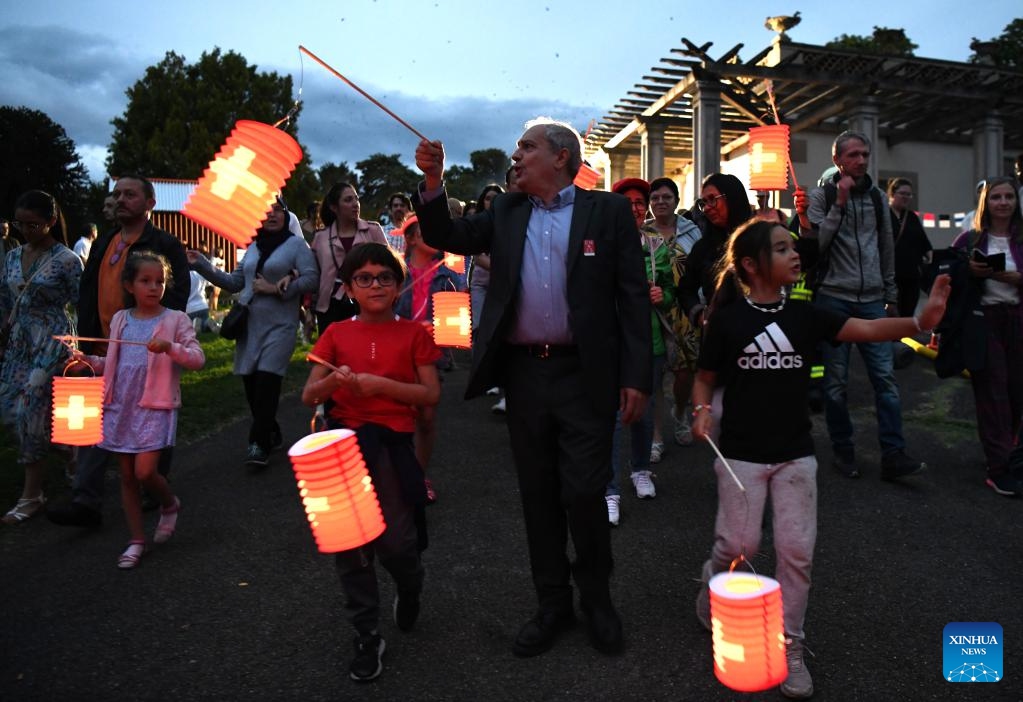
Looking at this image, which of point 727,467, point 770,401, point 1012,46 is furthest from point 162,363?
point 1012,46

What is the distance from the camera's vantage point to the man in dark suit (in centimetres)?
351

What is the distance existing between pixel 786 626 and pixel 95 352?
15.9 ft

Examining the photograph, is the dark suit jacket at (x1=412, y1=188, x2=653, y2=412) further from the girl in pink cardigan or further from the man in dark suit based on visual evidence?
the girl in pink cardigan

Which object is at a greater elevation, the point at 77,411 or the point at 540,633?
the point at 77,411

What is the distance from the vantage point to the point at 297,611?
4.04 meters

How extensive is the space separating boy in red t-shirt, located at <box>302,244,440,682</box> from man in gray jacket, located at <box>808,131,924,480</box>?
12.5 feet

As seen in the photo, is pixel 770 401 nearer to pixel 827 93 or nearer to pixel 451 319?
pixel 451 319

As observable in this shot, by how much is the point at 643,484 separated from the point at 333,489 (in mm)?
3226

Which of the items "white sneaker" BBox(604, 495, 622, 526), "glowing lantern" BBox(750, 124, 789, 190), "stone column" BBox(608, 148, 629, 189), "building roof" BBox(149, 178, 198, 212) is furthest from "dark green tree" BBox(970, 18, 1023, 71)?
"building roof" BBox(149, 178, 198, 212)

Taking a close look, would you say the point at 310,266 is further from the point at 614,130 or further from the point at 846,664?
the point at 614,130

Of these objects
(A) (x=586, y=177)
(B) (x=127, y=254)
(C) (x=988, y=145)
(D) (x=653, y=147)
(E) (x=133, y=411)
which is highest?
(D) (x=653, y=147)

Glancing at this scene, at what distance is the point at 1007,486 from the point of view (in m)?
5.88

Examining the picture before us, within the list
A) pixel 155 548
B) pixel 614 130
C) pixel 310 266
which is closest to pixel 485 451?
pixel 310 266

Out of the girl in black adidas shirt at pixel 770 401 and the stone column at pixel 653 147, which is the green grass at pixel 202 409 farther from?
the stone column at pixel 653 147
